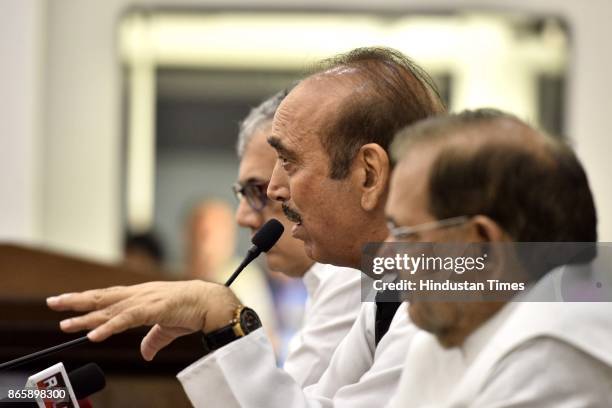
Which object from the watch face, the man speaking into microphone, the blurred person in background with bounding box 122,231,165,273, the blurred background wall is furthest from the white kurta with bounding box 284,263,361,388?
the blurred background wall

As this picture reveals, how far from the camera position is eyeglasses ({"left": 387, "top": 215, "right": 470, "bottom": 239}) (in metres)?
1.30

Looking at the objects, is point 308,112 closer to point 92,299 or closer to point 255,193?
point 92,299

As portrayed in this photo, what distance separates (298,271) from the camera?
266cm

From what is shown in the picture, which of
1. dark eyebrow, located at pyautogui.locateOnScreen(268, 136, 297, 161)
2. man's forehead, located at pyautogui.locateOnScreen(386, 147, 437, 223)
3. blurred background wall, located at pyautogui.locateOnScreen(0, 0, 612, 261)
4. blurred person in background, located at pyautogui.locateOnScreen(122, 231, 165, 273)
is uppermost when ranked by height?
man's forehead, located at pyautogui.locateOnScreen(386, 147, 437, 223)

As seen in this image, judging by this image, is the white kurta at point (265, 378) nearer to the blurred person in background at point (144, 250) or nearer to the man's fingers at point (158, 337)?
the man's fingers at point (158, 337)

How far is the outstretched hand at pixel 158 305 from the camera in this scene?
1672 mm

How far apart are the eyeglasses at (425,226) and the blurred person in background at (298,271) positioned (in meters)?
1.05

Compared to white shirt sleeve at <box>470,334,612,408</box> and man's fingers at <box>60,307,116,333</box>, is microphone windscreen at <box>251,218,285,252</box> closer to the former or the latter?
man's fingers at <box>60,307,116,333</box>

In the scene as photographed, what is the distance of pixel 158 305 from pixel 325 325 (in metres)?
0.86

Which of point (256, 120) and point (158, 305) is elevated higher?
point (256, 120)

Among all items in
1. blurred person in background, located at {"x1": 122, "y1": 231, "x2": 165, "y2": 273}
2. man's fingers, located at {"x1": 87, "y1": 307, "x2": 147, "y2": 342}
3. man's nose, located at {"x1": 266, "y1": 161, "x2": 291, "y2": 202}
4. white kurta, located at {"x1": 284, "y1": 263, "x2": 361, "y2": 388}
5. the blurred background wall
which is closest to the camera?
man's fingers, located at {"x1": 87, "y1": 307, "x2": 147, "y2": 342}

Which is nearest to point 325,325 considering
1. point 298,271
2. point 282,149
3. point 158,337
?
point 298,271

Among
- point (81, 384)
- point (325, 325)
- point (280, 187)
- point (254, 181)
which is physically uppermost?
point (280, 187)

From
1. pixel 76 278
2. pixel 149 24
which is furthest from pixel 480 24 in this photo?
pixel 76 278
